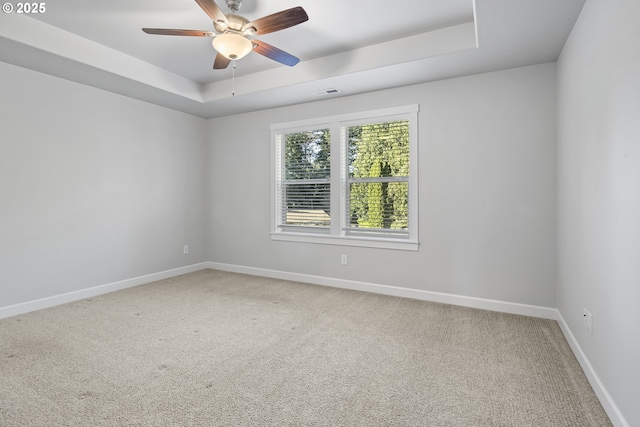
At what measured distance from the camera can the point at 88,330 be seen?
2.90m

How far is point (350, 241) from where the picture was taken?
4.26 m

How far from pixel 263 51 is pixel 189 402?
2.61m

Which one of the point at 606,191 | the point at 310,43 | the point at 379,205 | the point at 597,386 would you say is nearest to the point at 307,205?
the point at 379,205

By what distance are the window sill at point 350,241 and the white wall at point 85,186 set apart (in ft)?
5.46

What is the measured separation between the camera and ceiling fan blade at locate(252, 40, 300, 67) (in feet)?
8.78

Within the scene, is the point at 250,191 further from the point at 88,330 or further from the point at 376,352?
the point at 376,352

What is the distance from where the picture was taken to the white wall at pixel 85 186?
331 cm

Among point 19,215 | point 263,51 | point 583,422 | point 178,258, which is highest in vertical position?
point 263,51

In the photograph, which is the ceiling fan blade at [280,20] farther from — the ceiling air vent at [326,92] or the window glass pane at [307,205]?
the window glass pane at [307,205]

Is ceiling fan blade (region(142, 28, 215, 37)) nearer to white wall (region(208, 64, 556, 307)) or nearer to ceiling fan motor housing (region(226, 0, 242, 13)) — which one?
ceiling fan motor housing (region(226, 0, 242, 13))

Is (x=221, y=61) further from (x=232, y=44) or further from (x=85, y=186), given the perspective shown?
(x=85, y=186)

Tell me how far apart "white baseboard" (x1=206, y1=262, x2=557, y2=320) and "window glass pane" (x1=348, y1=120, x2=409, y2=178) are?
138 centimetres

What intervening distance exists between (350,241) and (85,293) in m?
3.21

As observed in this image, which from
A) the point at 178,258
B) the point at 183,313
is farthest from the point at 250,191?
the point at 183,313
